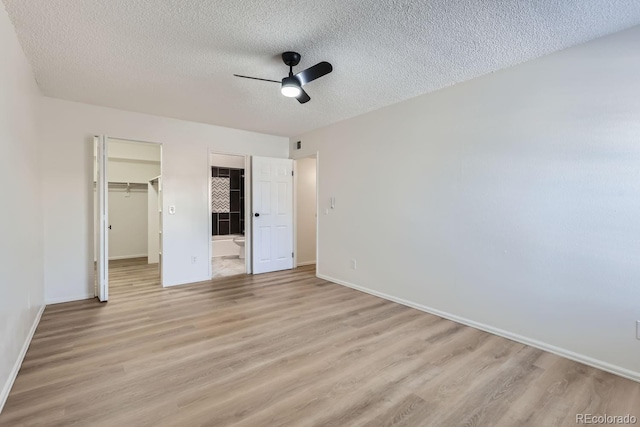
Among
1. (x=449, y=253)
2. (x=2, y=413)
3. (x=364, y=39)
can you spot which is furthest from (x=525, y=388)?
(x=2, y=413)

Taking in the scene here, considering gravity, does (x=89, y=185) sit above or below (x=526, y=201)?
above

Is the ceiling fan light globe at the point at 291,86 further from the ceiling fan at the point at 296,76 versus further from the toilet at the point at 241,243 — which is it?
the toilet at the point at 241,243

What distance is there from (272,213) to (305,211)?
823mm

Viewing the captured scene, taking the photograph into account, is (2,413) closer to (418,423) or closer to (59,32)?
(418,423)

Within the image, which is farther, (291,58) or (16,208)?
(291,58)

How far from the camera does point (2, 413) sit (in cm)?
169

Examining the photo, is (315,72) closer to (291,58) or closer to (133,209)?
(291,58)

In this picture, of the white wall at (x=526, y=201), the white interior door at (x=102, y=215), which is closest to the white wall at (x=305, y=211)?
the white wall at (x=526, y=201)

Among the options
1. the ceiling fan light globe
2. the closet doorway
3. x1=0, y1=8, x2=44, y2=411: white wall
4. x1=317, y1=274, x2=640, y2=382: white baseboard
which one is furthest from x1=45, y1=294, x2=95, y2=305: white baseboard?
x1=317, y1=274, x2=640, y2=382: white baseboard

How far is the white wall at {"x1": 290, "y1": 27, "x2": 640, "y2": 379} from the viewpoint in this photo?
218 cm

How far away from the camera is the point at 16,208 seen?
222cm

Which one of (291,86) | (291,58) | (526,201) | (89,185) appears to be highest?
(291,58)

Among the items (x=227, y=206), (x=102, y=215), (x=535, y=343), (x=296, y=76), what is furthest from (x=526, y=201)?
(x=227, y=206)

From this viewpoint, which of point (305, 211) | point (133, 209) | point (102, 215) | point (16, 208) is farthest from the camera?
point (133, 209)
